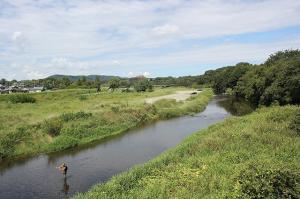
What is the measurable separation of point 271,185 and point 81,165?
59.5 feet

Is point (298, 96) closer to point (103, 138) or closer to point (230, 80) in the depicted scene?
point (103, 138)

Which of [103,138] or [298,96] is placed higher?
[298,96]

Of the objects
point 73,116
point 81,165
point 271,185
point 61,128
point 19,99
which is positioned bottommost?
point 81,165

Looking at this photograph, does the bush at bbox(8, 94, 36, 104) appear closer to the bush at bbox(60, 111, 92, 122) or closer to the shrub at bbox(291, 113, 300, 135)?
the bush at bbox(60, 111, 92, 122)

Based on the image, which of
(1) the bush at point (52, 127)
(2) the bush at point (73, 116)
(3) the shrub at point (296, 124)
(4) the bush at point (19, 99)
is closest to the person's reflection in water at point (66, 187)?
(1) the bush at point (52, 127)

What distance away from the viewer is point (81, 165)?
3012 centimetres

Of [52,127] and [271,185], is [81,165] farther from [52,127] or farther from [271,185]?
[271,185]

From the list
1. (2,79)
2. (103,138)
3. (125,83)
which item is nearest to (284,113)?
(103,138)

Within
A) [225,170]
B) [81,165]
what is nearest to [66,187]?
[81,165]

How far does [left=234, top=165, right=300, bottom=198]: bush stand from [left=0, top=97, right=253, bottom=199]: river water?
11757 mm

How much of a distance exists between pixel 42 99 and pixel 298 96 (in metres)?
58.9

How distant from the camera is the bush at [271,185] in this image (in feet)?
50.8

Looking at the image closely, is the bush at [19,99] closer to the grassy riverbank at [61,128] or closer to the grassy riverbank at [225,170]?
the grassy riverbank at [61,128]

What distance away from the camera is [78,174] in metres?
27.4
